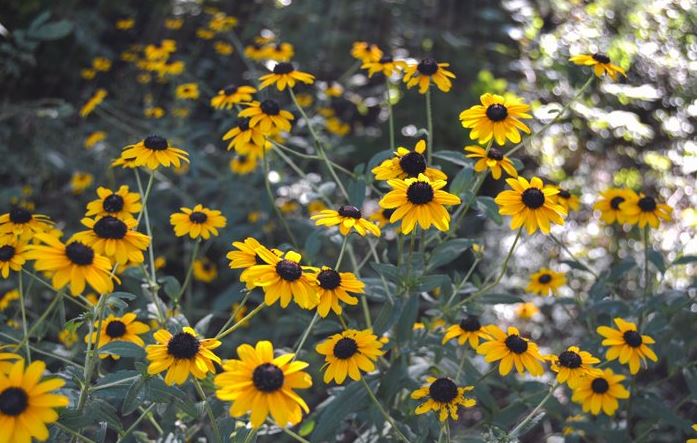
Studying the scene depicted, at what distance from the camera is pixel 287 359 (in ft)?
4.34

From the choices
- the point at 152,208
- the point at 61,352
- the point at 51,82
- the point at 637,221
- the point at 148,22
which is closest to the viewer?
the point at 61,352

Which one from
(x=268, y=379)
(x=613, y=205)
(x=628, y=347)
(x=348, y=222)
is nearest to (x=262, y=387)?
(x=268, y=379)

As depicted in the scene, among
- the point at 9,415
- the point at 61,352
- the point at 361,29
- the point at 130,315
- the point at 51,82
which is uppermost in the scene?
the point at 9,415

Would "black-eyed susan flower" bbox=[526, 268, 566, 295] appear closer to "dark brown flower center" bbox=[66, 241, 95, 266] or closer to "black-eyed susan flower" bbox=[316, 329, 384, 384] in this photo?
"black-eyed susan flower" bbox=[316, 329, 384, 384]

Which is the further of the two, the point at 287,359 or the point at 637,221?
Result: the point at 637,221

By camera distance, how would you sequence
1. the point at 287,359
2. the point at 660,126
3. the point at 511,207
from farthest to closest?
the point at 660,126, the point at 511,207, the point at 287,359

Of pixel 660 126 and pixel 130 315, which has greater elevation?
pixel 130 315

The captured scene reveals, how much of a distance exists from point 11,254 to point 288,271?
2.17 feet

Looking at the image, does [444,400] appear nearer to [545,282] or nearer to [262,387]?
[262,387]

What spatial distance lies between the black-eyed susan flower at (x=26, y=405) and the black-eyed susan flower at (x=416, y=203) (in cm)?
79

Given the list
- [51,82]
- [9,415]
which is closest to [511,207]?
[9,415]

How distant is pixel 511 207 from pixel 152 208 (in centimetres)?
210

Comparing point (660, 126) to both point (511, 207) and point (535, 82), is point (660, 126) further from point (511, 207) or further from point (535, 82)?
point (511, 207)

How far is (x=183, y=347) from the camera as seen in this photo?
1.45m
